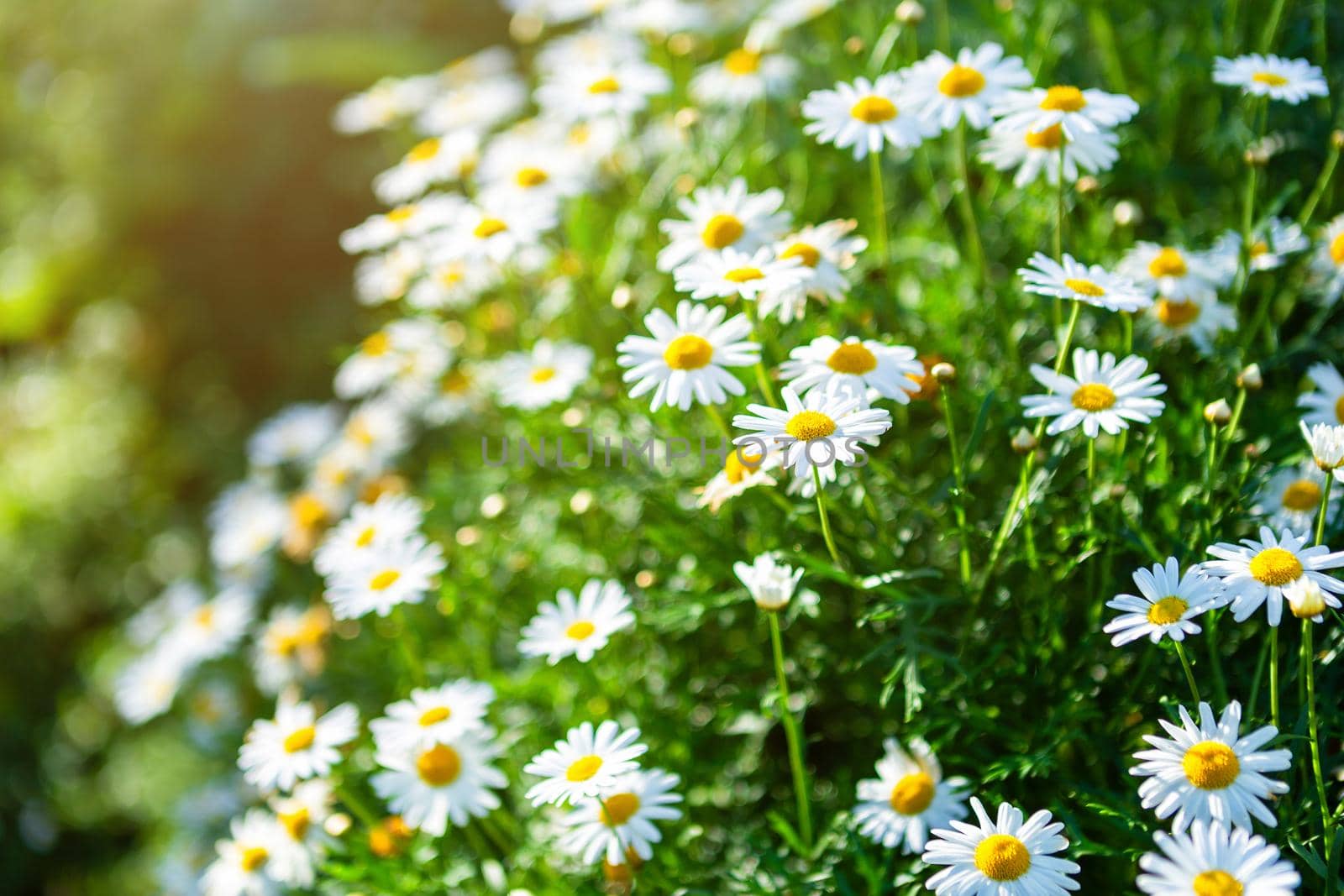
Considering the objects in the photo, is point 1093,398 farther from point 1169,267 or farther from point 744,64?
point 744,64

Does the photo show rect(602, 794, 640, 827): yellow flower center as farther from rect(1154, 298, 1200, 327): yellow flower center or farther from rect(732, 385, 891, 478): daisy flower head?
rect(1154, 298, 1200, 327): yellow flower center

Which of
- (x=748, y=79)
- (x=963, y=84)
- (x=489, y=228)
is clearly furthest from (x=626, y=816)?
(x=748, y=79)

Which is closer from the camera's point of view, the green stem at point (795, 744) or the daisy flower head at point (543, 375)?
the green stem at point (795, 744)

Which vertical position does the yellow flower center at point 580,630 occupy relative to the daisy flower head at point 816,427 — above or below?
below

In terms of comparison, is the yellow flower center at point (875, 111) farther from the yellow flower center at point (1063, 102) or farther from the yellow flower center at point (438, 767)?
the yellow flower center at point (438, 767)

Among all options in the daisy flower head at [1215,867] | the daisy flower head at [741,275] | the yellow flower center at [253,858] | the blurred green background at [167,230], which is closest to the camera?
the daisy flower head at [1215,867]

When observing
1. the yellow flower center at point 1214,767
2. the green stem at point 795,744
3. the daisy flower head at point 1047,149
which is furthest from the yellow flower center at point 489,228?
the yellow flower center at point 1214,767

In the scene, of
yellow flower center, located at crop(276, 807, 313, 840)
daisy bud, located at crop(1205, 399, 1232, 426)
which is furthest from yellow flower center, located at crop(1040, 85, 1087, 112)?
yellow flower center, located at crop(276, 807, 313, 840)

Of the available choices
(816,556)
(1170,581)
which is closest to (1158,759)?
(1170,581)
